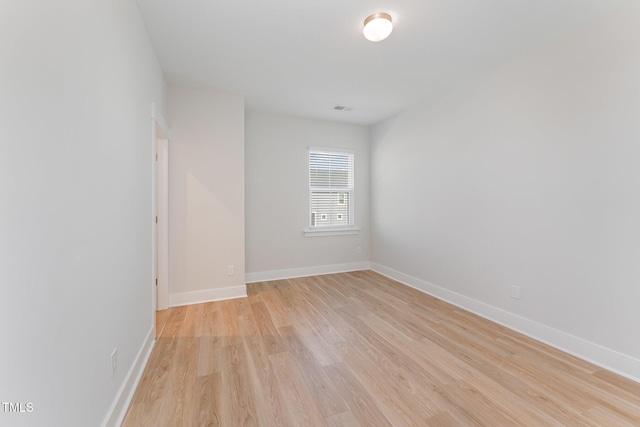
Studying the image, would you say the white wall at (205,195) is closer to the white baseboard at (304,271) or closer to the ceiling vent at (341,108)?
the white baseboard at (304,271)

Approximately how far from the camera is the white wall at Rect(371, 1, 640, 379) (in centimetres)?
190

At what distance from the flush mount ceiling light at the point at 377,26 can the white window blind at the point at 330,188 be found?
249 centimetres

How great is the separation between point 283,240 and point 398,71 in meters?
2.87

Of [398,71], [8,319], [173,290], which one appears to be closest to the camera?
[8,319]

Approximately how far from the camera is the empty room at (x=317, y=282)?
99 cm

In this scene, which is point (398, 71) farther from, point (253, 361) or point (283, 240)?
point (253, 361)

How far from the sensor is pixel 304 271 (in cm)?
443

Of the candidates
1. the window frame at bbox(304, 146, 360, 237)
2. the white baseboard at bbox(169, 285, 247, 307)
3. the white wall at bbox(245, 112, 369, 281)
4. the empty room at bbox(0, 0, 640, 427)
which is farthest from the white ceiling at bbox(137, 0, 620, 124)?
the white baseboard at bbox(169, 285, 247, 307)

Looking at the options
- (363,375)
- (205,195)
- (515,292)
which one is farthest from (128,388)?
(515,292)

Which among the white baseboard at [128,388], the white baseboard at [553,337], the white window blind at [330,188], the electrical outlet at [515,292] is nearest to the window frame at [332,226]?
the white window blind at [330,188]

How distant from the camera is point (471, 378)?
1.83 m

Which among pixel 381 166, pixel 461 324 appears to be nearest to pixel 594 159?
pixel 461 324

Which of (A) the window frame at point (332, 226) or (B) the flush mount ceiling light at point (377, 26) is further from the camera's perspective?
(A) the window frame at point (332, 226)

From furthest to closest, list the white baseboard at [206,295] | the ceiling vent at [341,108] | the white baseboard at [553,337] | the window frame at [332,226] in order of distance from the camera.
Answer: the window frame at [332,226] → the ceiling vent at [341,108] → the white baseboard at [206,295] → the white baseboard at [553,337]
